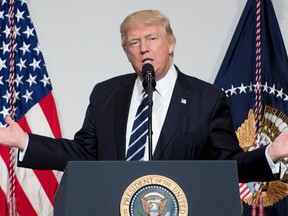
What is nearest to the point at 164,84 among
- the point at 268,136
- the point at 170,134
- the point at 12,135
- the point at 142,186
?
the point at 170,134

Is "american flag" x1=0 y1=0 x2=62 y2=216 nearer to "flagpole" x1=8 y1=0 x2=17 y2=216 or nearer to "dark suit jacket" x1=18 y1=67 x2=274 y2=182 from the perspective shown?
"flagpole" x1=8 y1=0 x2=17 y2=216

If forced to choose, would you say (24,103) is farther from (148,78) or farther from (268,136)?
(148,78)

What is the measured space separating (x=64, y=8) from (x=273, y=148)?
2362mm

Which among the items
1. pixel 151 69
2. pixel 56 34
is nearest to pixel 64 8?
pixel 56 34

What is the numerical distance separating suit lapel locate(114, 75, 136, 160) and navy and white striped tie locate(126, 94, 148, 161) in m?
0.04

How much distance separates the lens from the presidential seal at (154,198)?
1984 mm

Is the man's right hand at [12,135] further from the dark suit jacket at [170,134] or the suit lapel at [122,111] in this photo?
the suit lapel at [122,111]

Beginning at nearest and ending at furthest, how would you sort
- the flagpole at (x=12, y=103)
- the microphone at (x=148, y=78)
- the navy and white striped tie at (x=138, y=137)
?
the microphone at (x=148, y=78), the navy and white striped tie at (x=138, y=137), the flagpole at (x=12, y=103)

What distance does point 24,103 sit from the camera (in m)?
4.16

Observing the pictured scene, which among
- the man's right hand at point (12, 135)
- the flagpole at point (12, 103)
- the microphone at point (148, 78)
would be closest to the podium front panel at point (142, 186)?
the microphone at point (148, 78)

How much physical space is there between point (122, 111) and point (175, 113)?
241 millimetres

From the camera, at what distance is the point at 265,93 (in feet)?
13.9

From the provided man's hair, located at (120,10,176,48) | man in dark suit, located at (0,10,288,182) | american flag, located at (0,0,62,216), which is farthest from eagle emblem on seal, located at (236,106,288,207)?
man's hair, located at (120,10,176,48)

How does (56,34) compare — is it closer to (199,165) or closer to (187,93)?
(187,93)
